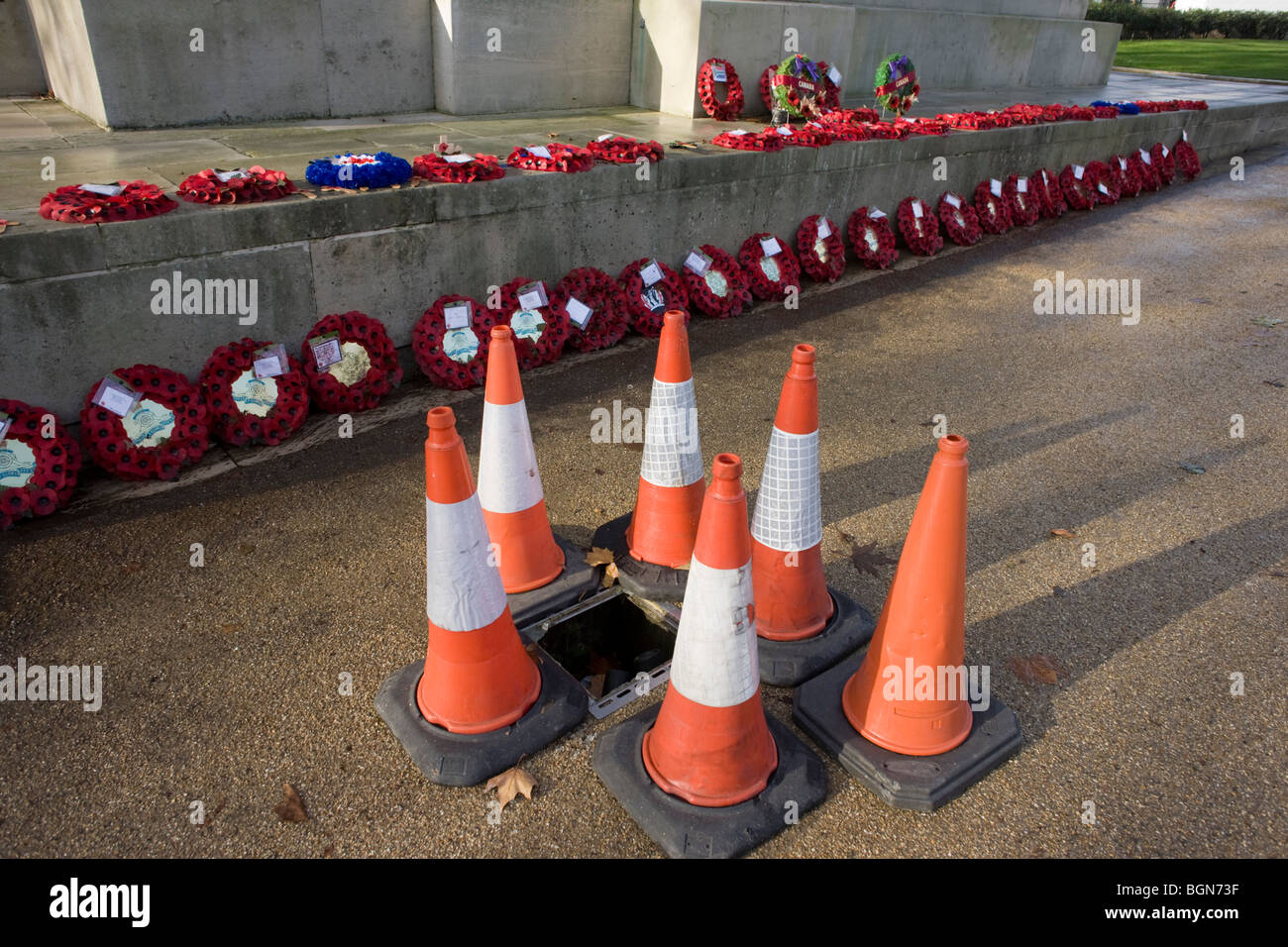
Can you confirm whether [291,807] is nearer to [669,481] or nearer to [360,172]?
[669,481]

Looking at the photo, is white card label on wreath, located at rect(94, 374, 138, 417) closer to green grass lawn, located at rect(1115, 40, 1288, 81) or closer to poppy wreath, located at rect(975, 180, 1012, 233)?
poppy wreath, located at rect(975, 180, 1012, 233)

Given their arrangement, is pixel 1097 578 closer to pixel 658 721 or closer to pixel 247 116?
pixel 658 721

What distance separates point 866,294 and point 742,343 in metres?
2.12

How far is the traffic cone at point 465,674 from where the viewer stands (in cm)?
291

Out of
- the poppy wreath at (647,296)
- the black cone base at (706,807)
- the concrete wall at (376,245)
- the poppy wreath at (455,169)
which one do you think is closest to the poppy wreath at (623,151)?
the concrete wall at (376,245)

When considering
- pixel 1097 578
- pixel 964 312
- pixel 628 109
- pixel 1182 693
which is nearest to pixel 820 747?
pixel 1182 693

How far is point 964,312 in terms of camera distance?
796cm

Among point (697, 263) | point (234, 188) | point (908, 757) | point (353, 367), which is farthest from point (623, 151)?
point (908, 757)

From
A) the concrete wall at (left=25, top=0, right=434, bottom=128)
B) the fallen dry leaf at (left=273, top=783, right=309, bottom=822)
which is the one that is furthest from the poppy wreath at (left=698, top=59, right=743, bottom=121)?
the fallen dry leaf at (left=273, top=783, right=309, bottom=822)

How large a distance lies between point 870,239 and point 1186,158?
28.8ft

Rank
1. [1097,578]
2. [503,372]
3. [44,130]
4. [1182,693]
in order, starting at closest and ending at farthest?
[1182,693] < [503,372] < [1097,578] < [44,130]

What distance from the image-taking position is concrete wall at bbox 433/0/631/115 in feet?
29.7

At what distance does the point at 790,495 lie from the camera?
3.54 meters

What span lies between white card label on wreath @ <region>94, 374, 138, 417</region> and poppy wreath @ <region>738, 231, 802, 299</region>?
5170 mm
